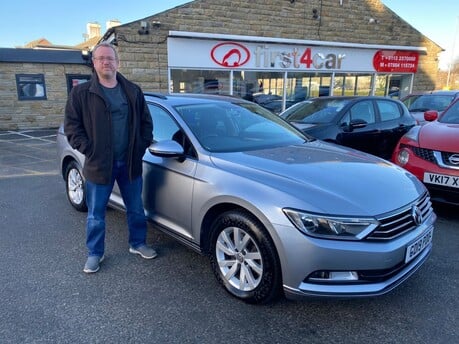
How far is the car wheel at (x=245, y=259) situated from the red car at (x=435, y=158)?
2653 millimetres

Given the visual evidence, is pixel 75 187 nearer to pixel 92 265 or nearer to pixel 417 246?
pixel 92 265

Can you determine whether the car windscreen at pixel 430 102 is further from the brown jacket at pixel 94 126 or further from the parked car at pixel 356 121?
the brown jacket at pixel 94 126

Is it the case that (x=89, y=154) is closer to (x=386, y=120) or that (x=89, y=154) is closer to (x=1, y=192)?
(x=1, y=192)

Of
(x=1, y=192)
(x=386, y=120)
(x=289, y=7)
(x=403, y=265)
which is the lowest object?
(x=1, y=192)

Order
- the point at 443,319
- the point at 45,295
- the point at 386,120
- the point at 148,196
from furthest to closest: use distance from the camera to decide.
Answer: the point at 386,120 → the point at 148,196 → the point at 45,295 → the point at 443,319

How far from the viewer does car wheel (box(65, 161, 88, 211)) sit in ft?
14.3

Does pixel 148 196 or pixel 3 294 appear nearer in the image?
pixel 3 294

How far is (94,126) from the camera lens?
285 centimetres

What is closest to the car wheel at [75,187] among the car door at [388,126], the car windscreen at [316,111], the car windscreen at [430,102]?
the car windscreen at [316,111]

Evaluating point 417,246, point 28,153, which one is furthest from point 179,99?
point 28,153

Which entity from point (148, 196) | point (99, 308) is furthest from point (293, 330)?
point (148, 196)

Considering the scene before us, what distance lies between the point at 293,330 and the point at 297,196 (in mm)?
880

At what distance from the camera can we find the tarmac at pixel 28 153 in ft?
22.8

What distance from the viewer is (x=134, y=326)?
94.6 inches
